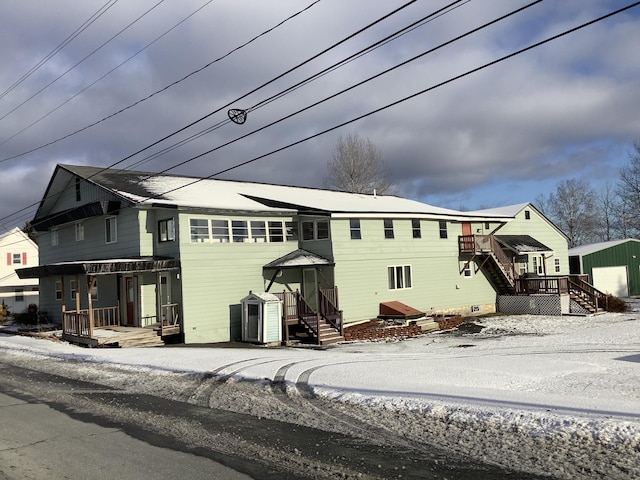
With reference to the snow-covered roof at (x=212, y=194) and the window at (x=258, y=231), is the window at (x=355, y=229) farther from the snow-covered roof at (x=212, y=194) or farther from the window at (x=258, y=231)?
the window at (x=258, y=231)

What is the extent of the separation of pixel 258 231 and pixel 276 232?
1076 mm

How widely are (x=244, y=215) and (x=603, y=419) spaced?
1915cm

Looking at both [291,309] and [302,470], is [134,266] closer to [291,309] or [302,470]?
[291,309]

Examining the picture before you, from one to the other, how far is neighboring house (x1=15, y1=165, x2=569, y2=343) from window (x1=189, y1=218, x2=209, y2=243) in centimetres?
4

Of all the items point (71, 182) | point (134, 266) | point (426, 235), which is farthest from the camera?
point (426, 235)

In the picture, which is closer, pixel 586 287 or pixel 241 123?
pixel 241 123

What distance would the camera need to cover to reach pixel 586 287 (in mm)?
31969

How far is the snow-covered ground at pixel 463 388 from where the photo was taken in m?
6.76

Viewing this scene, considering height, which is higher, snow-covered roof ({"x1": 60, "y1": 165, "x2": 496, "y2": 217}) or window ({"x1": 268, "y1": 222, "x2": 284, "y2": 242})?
snow-covered roof ({"x1": 60, "y1": 165, "x2": 496, "y2": 217})

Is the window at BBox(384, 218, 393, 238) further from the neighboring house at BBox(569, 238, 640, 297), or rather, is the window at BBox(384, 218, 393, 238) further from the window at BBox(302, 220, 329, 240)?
the neighboring house at BBox(569, 238, 640, 297)

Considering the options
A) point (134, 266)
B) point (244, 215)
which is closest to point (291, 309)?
point (244, 215)

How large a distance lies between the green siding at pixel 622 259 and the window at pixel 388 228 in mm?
22551

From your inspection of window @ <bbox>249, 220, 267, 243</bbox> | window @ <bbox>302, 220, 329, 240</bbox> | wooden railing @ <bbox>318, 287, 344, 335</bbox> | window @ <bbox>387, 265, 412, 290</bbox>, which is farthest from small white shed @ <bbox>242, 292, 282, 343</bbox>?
window @ <bbox>387, 265, 412, 290</bbox>

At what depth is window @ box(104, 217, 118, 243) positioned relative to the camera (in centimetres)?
2512
